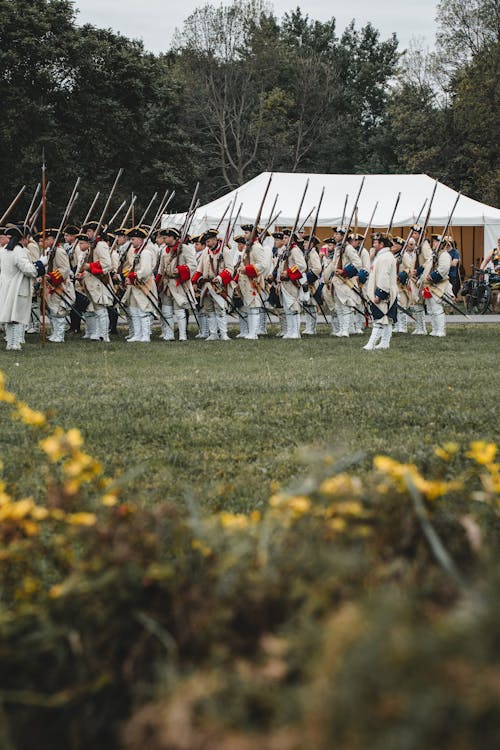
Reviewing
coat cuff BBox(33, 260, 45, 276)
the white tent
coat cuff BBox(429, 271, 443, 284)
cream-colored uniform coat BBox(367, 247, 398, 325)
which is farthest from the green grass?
the white tent

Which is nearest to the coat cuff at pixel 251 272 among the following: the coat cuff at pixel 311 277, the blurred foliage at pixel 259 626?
the coat cuff at pixel 311 277

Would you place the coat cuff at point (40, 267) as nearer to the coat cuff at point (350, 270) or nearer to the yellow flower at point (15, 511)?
the coat cuff at point (350, 270)

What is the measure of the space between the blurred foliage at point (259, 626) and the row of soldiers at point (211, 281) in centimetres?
1612

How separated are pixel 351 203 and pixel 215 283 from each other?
37.1ft

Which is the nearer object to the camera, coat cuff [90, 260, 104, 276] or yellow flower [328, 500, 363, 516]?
yellow flower [328, 500, 363, 516]

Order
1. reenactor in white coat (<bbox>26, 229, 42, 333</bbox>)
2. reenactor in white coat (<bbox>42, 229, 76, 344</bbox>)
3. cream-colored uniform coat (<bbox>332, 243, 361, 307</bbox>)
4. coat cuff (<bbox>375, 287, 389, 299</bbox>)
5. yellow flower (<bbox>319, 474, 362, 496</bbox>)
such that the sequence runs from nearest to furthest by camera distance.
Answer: yellow flower (<bbox>319, 474, 362, 496</bbox>), coat cuff (<bbox>375, 287, 389, 299</bbox>), reenactor in white coat (<bbox>42, 229, 76, 344</bbox>), reenactor in white coat (<bbox>26, 229, 42, 333</bbox>), cream-colored uniform coat (<bbox>332, 243, 361, 307</bbox>)

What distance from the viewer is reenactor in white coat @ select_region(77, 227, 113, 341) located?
19.4 metres

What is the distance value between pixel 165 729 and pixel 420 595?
786 mm

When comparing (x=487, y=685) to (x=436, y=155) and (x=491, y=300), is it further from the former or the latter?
(x=436, y=155)

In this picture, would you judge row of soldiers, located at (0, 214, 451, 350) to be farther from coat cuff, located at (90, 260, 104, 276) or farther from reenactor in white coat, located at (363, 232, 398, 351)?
reenactor in white coat, located at (363, 232, 398, 351)

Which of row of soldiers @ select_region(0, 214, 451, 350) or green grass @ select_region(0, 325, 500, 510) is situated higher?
row of soldiers @ select_region(0, 214, 451, 350)

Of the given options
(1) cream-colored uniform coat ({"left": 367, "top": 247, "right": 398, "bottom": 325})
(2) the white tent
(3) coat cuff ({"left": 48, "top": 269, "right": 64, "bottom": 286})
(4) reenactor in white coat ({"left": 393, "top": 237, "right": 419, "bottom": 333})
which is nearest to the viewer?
(1) cream-colored uniform coat ({"left": 367, "top": 247, "right": 398, "bottom": 325})

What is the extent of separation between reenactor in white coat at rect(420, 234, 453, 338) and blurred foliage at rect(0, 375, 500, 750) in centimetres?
1610

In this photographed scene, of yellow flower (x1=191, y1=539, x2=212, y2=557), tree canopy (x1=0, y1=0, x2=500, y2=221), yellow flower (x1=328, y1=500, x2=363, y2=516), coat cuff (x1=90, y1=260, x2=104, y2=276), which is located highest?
tree canopy (x1=0, y1=0, x2=500, y2=221)
